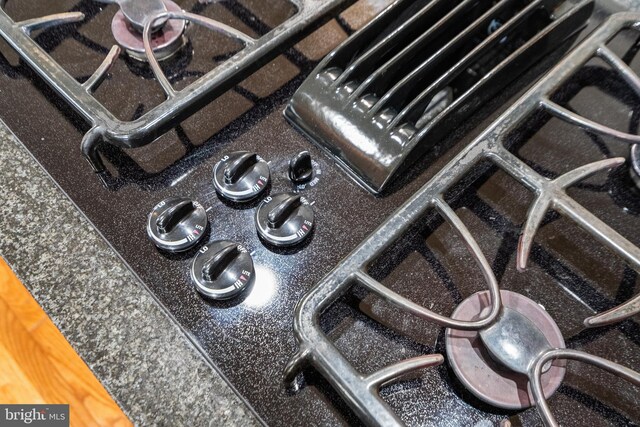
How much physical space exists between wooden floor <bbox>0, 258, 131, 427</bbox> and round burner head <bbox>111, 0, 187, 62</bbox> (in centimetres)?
33

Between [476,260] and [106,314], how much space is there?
0.36 meters

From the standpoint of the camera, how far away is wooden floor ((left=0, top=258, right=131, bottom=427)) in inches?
26.6

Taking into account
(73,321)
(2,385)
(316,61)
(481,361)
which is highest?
(316,61)

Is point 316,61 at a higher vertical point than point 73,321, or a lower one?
higher

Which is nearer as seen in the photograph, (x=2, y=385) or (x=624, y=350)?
(x=624, y=350)

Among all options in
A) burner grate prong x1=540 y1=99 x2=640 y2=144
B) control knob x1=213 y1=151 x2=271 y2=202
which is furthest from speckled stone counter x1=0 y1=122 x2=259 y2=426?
burner grate prong x1=540 y1=99 x2=640 y2=144

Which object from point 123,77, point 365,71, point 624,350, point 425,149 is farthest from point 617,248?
point 123,77

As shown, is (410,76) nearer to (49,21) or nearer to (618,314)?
(618,314)

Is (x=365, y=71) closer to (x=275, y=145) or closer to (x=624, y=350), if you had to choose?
(x=275, y=145)

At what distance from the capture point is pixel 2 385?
733mm

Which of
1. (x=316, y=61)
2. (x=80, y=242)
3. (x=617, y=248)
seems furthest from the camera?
(x=316, y=61)

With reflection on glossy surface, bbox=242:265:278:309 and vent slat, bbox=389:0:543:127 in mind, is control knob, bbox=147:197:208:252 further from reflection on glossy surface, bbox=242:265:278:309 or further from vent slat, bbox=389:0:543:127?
vent slat, bbox=389:0:543:127

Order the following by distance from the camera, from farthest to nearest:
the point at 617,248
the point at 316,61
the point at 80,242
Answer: the point at 316,61 < the point at 80,242 < the point at 617,248

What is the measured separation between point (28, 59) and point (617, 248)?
0.64m
